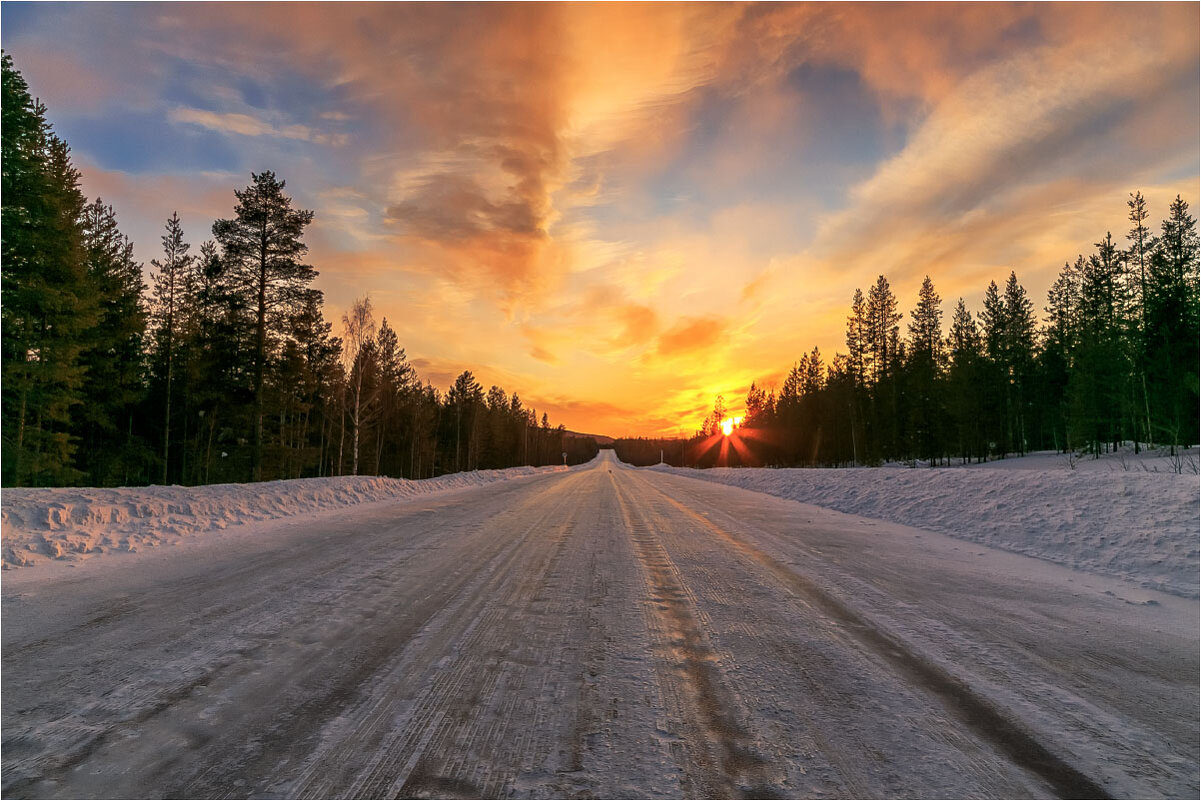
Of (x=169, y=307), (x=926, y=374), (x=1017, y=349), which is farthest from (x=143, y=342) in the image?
(x=1017, y=349)

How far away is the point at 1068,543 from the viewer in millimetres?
7633

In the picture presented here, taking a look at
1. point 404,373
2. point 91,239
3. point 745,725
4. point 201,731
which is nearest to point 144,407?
point 91,239

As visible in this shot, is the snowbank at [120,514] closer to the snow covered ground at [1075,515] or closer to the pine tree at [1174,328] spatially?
the snow covered ground at [1075,515]

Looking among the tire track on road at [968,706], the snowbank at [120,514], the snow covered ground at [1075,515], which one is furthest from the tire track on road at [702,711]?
the snowbank at [120,514]

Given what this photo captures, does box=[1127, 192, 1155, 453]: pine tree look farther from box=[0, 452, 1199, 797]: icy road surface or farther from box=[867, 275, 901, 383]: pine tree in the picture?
box=[0, 452, 1199, 797]: icy road surface

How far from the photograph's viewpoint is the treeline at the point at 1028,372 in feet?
103

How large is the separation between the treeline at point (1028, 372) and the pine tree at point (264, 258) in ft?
146

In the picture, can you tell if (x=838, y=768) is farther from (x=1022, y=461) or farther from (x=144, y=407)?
(x=1022, y=461)

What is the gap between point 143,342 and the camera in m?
28.5

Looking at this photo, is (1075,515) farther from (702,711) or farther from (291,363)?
(291,363)

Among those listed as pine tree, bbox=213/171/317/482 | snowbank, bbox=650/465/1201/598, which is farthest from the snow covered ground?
pine tree, bbox=213/171/317/482

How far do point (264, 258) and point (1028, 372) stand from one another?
66.9 m

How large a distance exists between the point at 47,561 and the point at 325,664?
6.35 meters

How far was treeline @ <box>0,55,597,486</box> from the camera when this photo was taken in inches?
699
